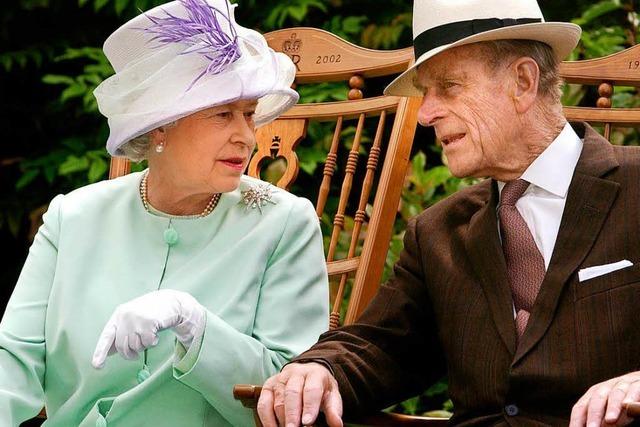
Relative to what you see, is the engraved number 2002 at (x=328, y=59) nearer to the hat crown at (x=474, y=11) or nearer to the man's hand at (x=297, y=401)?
the hat crown at (x=474, y=11)

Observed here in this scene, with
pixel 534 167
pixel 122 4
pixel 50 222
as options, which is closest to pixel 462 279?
pixel 534 167

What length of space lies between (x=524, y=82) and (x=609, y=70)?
0.51 metres

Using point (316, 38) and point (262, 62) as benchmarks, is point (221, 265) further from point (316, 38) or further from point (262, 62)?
point (316, 38)

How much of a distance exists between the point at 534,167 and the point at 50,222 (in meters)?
1.13

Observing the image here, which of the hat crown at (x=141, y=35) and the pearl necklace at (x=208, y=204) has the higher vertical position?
the hat crown at (x=141, y=35)

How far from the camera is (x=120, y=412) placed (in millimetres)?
3066

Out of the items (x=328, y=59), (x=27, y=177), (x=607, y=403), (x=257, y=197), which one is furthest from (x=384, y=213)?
(x=27, y=177)

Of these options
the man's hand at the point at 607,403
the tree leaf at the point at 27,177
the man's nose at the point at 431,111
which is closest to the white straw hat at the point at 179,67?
the man's nose at the point at 431,111

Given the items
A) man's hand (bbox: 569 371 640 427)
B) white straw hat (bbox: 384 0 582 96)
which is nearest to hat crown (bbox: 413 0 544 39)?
white straw hat (bbox: 384 0 582 96)

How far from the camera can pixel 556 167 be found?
114 inches

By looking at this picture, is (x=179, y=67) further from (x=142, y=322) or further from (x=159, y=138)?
(x=142, y=322)

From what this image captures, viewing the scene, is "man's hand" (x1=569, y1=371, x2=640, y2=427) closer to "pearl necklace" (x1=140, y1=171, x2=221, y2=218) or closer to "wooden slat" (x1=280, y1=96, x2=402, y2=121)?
"pearl necklace" (x1=140, y1=171, x2=221, y2=218)

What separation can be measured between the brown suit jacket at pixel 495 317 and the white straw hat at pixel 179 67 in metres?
0.50

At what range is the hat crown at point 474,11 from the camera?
296 cm
